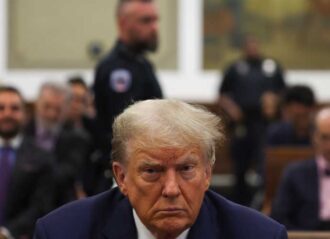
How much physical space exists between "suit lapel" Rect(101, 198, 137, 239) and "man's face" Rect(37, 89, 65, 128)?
4.40m

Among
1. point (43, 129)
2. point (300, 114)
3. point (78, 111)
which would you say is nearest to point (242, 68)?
point (78, 111)

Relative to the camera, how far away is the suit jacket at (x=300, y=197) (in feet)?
18.0

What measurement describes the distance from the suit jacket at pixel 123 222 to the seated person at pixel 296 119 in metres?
4.46

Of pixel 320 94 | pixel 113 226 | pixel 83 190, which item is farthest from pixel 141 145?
pixel 320 94

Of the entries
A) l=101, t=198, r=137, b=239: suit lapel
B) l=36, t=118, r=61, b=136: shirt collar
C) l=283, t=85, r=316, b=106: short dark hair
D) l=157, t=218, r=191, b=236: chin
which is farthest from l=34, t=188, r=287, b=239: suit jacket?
l=283, t=85, r=316, b=106: short dark hair

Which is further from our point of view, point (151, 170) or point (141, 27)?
point (141, 27)

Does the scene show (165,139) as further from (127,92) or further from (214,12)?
(214,12)

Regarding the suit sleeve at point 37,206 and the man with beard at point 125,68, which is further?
the suit sleeve at point 37,206

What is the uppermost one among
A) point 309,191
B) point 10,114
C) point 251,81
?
point 10,114

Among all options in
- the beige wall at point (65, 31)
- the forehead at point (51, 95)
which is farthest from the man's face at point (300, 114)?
the beige wall at point (65, 31)

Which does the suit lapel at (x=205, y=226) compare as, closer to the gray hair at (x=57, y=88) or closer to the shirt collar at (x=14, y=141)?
the shirt collar at (x=14, y=141)

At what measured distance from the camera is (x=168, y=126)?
2541mm

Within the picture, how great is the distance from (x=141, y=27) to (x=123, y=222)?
2.60 metres

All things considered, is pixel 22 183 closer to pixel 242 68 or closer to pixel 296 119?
pixel 296 119
